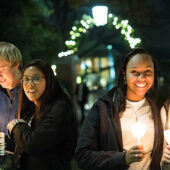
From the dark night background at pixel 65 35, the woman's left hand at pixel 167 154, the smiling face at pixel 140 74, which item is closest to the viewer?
the woman's left hand at pixel 167 154

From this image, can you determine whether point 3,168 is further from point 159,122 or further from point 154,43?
point 154,43

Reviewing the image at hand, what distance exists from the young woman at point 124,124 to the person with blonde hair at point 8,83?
102 cm

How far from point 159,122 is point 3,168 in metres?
1.51

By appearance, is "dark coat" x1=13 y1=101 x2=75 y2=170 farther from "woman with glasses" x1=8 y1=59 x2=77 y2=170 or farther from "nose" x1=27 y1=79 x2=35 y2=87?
"nose" x1=27 y1=79 x2=35 y2=87

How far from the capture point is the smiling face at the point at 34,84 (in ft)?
10.7

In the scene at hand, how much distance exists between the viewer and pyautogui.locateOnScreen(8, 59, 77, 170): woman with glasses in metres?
3.12

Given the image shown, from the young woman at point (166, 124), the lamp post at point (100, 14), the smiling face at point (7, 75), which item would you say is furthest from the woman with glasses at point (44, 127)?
the lamp post at point (100, 14)

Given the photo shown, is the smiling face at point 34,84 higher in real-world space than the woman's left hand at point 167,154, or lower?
higher

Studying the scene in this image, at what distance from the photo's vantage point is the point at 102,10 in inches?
363

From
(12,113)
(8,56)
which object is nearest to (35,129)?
(12,113)

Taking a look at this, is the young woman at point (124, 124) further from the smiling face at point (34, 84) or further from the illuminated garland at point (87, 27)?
the illuminated garland at point (87, 27)

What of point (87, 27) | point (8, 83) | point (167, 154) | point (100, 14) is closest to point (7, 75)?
point (8, 83)

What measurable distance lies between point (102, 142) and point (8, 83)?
1366 mm

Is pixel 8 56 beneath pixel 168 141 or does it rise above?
above
